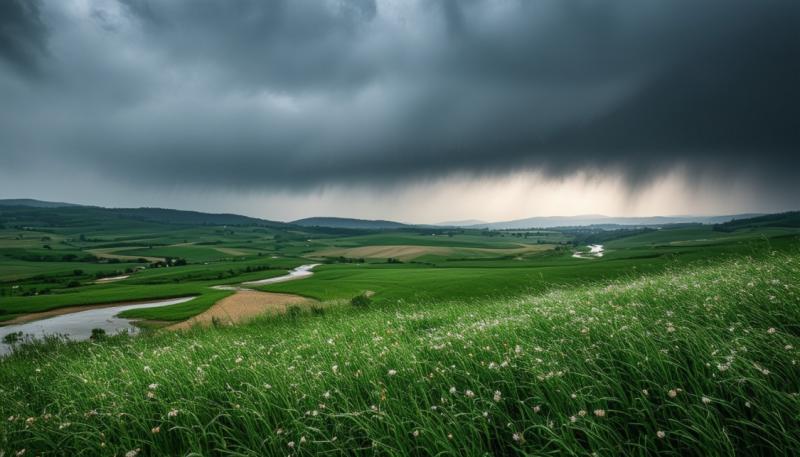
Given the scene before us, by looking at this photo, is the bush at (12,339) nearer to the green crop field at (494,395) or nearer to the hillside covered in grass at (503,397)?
the green crop field at (494,395)

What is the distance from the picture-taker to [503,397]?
175 inches

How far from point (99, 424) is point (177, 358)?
264 cm

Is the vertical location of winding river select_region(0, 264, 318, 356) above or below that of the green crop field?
below

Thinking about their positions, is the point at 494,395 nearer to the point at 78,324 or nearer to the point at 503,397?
the point at 503,397

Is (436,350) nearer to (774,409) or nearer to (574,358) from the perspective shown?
(574,358)

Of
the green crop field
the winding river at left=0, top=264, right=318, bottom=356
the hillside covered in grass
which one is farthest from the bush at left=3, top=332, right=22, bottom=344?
the hillside covered in grass

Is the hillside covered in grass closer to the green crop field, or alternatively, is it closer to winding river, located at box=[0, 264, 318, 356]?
the green crop field

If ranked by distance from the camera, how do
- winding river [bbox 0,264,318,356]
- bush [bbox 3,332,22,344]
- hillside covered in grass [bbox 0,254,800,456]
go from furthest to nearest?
1. winding river [bbox 0,264,318,356]
2. bush [bbox 3,332,22,344]
3. hillside covered in grass [bbox 0,254,800,456]

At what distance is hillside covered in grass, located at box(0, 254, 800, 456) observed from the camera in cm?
337

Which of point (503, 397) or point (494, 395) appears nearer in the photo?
point (494, 395)

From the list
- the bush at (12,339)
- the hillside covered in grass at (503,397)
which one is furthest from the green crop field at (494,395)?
the bush at (12,339)

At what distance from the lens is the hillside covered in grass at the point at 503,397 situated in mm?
3369

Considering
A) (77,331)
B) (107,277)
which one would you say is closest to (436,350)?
(77,331)

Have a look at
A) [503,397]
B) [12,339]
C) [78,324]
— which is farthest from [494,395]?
[78,324]
